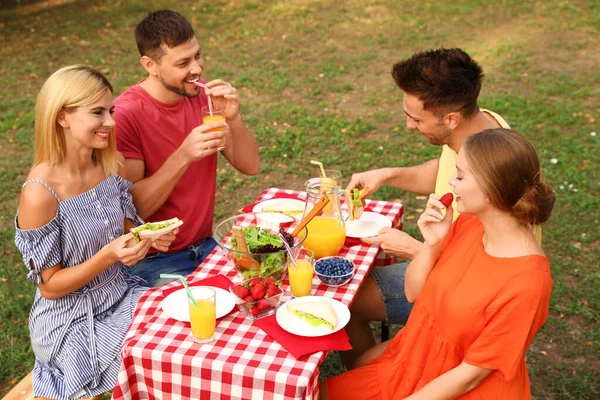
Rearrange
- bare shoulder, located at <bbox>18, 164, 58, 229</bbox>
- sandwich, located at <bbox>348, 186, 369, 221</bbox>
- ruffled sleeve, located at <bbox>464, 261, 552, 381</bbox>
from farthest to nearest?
sandwich, located at <bbox>348, 186, 369, 221</bbox> < bare shoulder, located at <bbox>18, 164, 58, 229</bbox> < ruffled sleeve, located at <bbox>464, 261, 552, 381</bbox>

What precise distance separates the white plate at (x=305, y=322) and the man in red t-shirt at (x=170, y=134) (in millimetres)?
1249

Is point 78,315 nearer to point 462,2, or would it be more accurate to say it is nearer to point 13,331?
point 13,331

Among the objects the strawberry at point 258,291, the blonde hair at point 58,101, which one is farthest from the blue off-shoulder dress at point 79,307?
the strawberry at point 258,291

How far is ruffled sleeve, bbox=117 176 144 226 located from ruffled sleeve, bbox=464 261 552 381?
2103 millimetres

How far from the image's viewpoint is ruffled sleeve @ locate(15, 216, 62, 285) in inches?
132

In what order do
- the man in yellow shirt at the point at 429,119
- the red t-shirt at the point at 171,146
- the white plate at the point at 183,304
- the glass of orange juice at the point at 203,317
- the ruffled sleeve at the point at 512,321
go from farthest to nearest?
the red t-shirt at the point at 171,146 → the man in yellow shirt at the point at 429,119 → the white plate at the point at 183,304 → the glass of orange juice at the point at 203,317 → the ruffled sleeve at the point at 512,321

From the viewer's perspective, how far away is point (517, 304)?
105 inches

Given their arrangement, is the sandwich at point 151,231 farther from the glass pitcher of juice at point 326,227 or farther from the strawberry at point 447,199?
the strawberry at point 447,199

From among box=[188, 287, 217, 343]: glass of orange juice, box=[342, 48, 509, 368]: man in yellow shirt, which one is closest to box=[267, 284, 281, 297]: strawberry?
box=[188, 287, 217, 343]: glass of orange juice

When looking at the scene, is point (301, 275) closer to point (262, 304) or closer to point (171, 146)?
point (262, 304)

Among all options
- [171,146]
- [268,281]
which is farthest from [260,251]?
[171,146]

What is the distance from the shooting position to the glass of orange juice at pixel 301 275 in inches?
122

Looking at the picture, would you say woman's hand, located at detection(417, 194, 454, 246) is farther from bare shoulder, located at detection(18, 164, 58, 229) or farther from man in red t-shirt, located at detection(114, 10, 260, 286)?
bare shoulder, located at detection(18, 164, 58, 229)

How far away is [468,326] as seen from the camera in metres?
2.85
